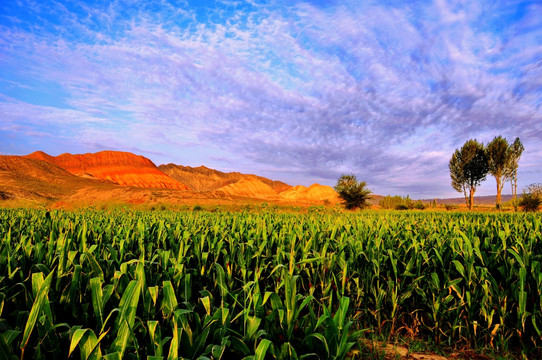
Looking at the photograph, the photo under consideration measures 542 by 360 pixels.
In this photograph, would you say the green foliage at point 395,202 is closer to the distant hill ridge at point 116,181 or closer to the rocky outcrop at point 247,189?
the distant hill ridge at point 116,181

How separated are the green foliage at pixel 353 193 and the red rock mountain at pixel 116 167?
82.8 meters

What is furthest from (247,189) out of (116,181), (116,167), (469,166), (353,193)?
(353,193)

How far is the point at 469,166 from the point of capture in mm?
48344

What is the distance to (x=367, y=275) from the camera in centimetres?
279

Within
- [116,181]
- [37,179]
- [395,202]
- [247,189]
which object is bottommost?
[395,202]

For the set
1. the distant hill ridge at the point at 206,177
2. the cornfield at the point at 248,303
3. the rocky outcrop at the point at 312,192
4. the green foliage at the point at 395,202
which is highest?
the distant hill ridge at the point at 206,177

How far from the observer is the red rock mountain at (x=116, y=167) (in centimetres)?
9769

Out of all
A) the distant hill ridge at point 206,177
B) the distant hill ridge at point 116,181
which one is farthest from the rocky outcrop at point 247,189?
the distant hill ridge at point 206,177

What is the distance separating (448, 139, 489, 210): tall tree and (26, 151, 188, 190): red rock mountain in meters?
83.4

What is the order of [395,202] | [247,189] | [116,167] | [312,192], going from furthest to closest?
1. [247,189]
2. [312,192]
3. [116,167]
4. [395,202]

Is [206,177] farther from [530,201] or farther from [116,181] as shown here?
[530,201]

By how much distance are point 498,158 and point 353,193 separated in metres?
36.6

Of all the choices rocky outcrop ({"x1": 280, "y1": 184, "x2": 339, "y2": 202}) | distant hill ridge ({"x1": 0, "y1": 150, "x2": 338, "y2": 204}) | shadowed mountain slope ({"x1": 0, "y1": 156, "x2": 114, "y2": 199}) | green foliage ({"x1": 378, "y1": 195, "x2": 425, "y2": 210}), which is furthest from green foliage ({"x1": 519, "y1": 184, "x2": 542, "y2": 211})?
rocky outcrop ({"x1": 280, "y1": 184, "x2": 339, "y2": 202})

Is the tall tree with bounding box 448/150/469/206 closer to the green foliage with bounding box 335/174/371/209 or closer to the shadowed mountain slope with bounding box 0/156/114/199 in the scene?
the green foliage with bounding box 335/174/371/209
